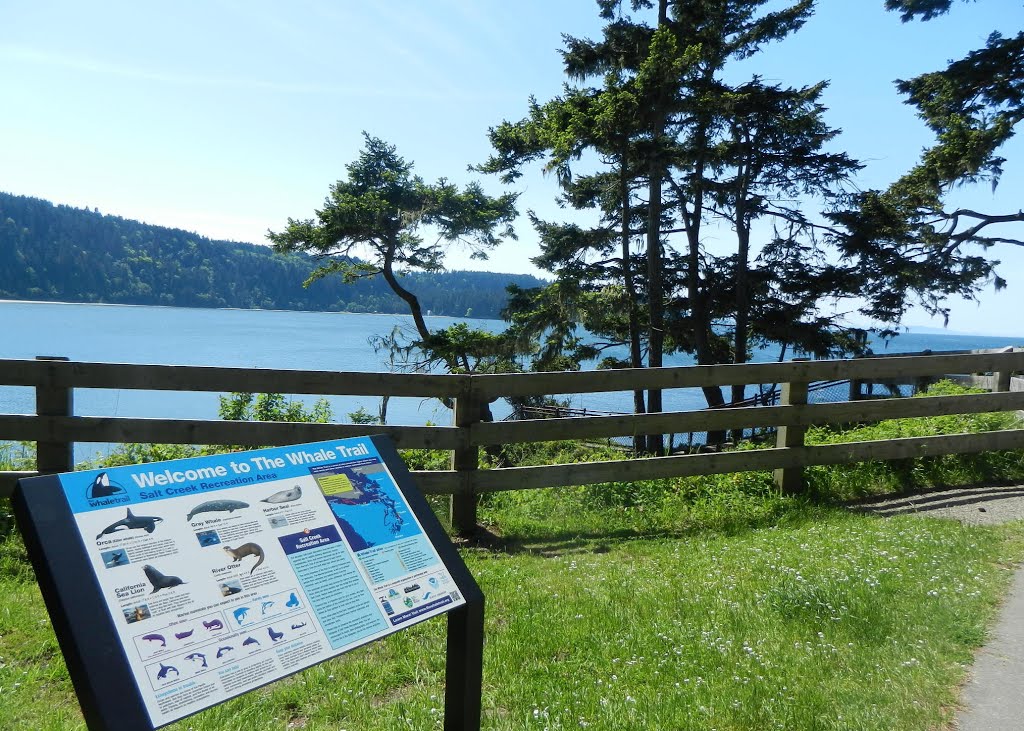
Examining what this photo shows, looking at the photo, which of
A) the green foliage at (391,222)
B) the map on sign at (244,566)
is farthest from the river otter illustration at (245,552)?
the green foliage at (391,222)

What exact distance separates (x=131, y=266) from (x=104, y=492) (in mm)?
141189

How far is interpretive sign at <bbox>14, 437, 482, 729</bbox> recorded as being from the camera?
1.97 meters

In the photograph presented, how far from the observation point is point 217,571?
87.7 inches

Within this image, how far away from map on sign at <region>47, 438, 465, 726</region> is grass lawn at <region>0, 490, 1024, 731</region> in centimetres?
106

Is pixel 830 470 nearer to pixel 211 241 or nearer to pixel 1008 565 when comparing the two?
pixel 1008 565

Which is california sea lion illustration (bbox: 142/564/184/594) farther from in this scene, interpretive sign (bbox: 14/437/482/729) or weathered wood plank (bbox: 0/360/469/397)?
weathered wood plank (bbox: 0/360/469/397)

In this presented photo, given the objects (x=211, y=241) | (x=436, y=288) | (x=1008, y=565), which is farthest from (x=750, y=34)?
(x=211, y=241)

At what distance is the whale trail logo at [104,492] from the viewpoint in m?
2.22

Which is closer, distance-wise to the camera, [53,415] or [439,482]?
[53,415]

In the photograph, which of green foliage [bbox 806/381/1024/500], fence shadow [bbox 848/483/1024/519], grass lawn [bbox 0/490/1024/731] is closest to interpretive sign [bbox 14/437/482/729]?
grass lawn [bbox 0/490/1024/731]

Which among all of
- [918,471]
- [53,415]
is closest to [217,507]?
[53,415]

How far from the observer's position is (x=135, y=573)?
2.11m

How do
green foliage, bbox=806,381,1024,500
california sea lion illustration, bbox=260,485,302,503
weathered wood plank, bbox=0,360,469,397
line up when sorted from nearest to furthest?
1. california sea lion illustration, bbox=260,485,302,503
2. weathered wood plank, bbox=0,360,469,397
3. green foliage, bbox=806,381,1024,500

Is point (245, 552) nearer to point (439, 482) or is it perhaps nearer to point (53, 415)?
point (439, 482)
